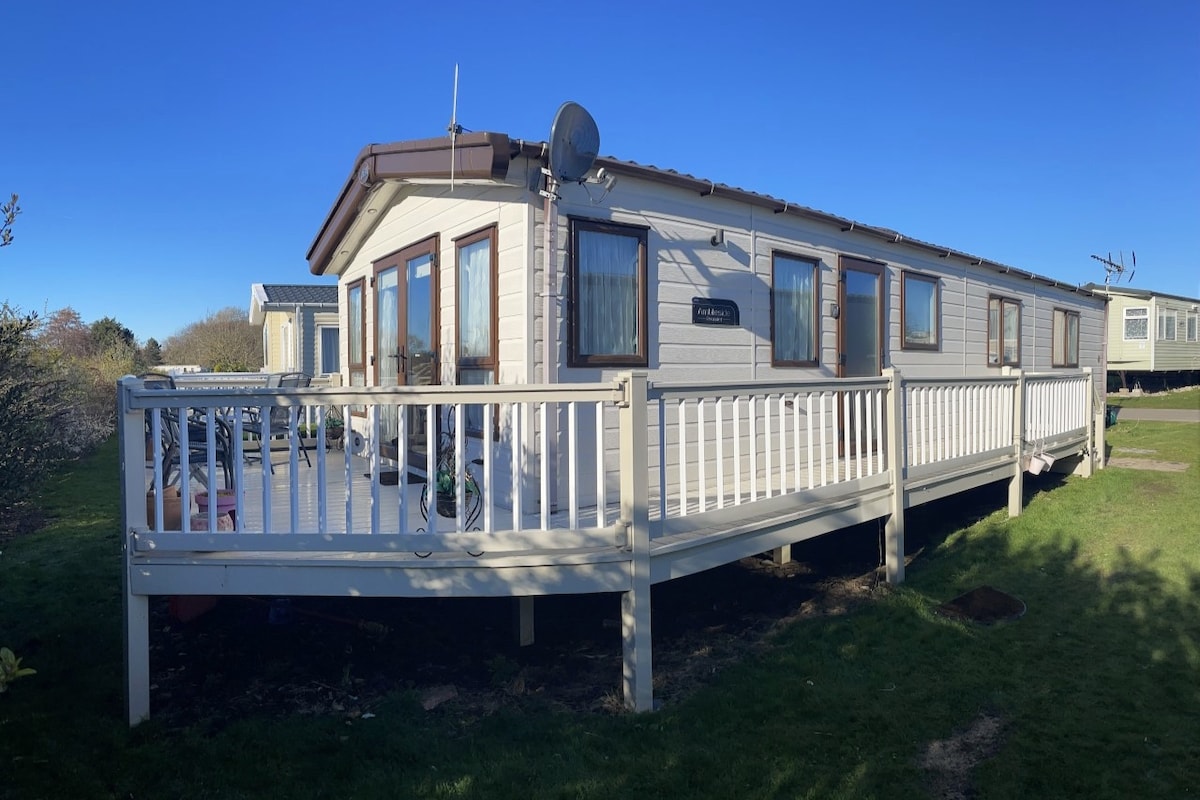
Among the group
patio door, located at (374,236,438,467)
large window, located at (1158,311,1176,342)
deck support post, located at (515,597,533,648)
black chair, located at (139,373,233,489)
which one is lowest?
deck support post, located at (515,597,533,648)

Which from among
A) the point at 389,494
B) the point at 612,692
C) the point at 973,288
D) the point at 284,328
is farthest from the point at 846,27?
the point at 284,328

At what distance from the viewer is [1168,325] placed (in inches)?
1117

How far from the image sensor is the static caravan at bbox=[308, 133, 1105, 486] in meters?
4.82

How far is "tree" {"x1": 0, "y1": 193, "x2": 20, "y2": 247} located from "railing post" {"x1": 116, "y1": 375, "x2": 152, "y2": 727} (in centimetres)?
184

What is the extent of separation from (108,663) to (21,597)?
166 centimetres

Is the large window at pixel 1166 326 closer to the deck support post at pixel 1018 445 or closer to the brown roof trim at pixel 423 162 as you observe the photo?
the deck support post at pixel 1018 445

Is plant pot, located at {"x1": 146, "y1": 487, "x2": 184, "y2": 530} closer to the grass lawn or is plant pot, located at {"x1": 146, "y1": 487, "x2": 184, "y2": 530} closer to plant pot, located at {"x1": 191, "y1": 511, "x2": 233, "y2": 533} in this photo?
plant pot, located at {"x1": 191, "y1": 511, "x2": 233, "y2": 533}

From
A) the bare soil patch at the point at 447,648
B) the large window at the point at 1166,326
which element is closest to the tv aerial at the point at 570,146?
the bare soil patch at the point at 447,648

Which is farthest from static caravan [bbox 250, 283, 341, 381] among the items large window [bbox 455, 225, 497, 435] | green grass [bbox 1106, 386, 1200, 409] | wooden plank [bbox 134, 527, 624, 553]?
green grass [bbox 1106, 386, 1200, 409]

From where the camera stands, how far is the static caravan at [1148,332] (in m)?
27.6

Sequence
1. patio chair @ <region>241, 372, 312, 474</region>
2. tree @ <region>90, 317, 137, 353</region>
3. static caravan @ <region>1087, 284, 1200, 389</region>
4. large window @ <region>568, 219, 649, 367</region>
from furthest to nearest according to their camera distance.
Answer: static caravan @ <region>1087, 284, 1200, 389</region> < tree @ <region>90, 317, 137, 353</region> < patio chair @ <region>241, 372, 312, 474</region> < large window @ <region>568, 219, 649, 367</region>

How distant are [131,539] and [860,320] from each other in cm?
662

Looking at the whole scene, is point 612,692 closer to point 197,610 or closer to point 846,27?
point 197,610

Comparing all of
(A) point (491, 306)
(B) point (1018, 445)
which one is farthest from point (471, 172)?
(B) point (1018, 445)
